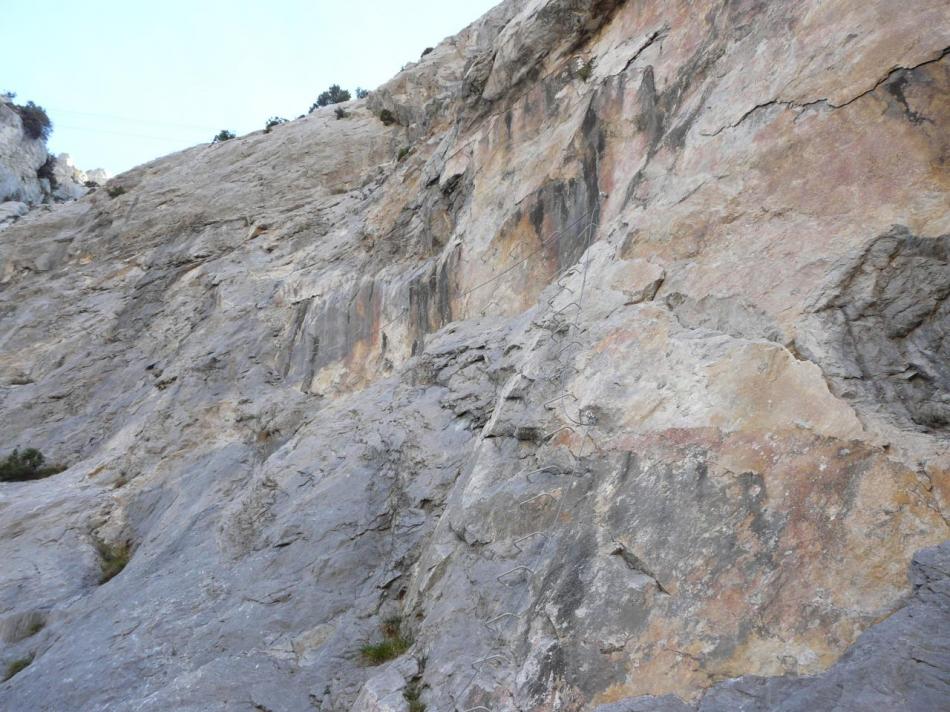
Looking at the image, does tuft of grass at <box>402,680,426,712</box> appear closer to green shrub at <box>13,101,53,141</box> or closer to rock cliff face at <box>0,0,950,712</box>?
rock cliff face at <box>0,0,950,712</box>

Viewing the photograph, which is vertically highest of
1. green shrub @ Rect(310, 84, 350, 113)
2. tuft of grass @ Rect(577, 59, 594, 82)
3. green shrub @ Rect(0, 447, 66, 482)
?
green shrub @ Rect(310, 84, 350, 113)

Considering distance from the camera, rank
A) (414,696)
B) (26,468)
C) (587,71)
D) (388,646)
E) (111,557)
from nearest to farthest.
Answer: (414,696) < (388,646) < (587,71) < (111,557) < (26,468)

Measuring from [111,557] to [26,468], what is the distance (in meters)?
5.56

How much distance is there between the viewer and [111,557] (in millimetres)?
12047

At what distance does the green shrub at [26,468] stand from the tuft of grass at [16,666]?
22.7 ft

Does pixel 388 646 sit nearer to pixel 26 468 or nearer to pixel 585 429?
pixel 585 429

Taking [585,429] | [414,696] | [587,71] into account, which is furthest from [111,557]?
[587,71]

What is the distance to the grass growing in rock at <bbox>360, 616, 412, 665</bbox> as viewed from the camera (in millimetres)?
7277

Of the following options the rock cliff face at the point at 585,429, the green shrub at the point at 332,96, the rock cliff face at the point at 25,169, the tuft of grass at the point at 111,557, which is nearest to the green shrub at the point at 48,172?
the rock cliff face at the point at 25,169

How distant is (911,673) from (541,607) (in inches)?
102

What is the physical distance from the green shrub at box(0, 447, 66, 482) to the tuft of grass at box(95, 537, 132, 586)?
15.6 feet

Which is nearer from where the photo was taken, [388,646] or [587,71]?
[388,646]

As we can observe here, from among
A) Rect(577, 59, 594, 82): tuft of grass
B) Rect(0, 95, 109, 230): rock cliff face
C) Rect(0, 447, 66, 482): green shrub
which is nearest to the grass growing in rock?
Rect(577, 59, 594, 82): tuft of grass

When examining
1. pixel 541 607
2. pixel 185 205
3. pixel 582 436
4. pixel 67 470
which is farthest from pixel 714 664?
pixel 185 205
